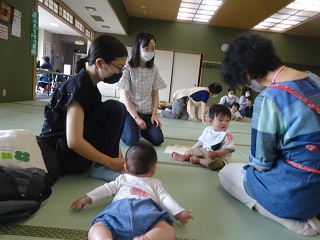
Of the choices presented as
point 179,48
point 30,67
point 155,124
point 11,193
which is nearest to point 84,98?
point 11,193

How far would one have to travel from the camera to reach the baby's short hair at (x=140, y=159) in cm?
100

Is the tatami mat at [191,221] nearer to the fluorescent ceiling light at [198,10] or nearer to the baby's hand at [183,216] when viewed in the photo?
the baby's hand at [183,216]

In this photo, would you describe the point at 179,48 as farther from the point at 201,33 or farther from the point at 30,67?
the point at 30,67

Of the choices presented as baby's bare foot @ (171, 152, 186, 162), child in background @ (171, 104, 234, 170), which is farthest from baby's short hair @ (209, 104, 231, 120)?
baby's bare foot @ (171, 152, 186, 162)

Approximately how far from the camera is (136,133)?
226cm

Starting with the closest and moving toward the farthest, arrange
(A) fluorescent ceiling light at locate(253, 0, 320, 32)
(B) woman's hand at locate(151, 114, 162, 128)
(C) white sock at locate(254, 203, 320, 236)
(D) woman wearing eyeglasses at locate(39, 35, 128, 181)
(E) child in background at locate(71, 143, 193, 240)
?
(E) child in background at locate(71, 143, 193, 240)
(C) white sock at locate(254, 203, 320, 236)
(D) woman wearing eyeglasses at locate(39, 35, 128, 181)
(B) woman's hand at locate(151, 114, 162, 128)
(A) fluorescent ceiling light at locate(253, 0, 320, 32)

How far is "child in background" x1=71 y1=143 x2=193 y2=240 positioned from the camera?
78 cm

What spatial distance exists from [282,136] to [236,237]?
0.43 meters

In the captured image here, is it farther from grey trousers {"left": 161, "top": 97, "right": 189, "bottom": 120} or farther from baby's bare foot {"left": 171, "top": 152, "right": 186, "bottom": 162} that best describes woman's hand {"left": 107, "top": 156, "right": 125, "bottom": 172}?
grey trousers {"left": 161, "top": 97, "right": 189, "bottom": 120}

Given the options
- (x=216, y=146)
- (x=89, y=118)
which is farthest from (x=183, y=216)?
(x=216, y=146)

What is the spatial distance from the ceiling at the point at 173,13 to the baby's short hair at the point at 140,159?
4954mm

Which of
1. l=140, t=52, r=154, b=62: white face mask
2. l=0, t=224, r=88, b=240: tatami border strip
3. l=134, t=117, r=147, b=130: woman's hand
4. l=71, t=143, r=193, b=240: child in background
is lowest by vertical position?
l=0, t=224, r=88, b=240: tatami border strip

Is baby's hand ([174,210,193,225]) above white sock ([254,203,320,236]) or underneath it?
above

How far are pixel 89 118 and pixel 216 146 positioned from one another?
3.26 feet
